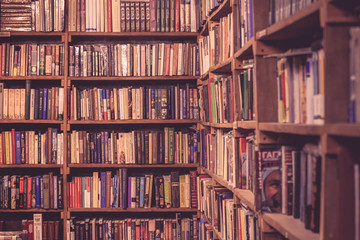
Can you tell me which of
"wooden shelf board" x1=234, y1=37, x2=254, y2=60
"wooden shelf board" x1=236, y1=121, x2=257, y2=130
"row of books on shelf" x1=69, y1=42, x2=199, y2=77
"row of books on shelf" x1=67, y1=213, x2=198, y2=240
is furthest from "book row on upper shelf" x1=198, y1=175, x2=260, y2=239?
"row of books on shelf" x1=69, y1=42, x2=199, y2=77

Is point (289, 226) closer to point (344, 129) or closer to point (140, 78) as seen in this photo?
point (344, 129)

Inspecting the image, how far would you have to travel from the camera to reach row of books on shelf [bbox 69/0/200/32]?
3.21 m

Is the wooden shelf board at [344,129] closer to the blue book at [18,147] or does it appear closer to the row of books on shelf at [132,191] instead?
the row of books on shelf at [132,191]

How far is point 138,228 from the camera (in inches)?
127

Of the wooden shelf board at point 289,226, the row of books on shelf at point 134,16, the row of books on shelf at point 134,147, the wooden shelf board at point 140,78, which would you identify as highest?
the row of books on shelf at point 134,16

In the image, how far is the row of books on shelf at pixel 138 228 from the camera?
10.4 feet

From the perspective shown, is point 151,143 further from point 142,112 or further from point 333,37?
point 333,37

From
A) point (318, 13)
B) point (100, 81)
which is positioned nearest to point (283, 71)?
point (318, 13)

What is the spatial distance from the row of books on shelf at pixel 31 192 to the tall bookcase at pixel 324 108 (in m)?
1.94

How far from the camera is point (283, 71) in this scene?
4.54 ft

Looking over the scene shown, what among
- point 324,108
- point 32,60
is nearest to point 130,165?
point 32,60

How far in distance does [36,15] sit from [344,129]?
9.44ft

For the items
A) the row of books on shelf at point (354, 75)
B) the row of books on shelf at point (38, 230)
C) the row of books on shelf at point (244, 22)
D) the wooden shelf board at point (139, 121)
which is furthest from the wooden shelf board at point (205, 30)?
the row of books on shelf at point (354, 75)

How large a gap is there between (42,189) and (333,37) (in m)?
2.77
